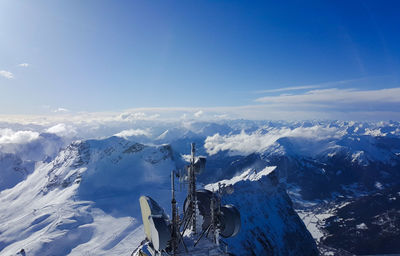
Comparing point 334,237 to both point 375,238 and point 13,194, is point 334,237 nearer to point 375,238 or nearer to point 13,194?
point 375,238

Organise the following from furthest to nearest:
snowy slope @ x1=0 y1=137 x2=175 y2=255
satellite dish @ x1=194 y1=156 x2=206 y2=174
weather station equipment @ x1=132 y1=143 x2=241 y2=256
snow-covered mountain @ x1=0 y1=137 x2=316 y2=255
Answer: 1. snow-covered mountain @ x1=0 y1=137 x2=316 y2=255
2. snowy slope @ x1=0 y1=137 x2=175 y2=255
3. satellite dish @ x1=194 y1=156 x2=206 y2=174
4. weather station equipment @ x1=132 y1=143 x2=241 y2=256

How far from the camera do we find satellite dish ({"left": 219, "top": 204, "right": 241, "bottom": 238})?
14375mm

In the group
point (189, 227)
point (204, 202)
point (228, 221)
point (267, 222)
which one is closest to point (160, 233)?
point (228, 221)

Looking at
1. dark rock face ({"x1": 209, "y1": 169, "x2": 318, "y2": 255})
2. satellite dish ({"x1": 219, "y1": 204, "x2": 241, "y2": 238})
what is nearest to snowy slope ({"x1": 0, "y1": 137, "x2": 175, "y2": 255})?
dark rock face ({"x1": 209, "y1": 169, "x2": 318, "y2": 255})

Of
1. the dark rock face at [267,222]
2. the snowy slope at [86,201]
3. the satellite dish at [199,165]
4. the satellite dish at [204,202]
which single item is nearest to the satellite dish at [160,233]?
the satellite dish at [199,165]

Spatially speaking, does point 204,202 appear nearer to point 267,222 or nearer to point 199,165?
point 199,165

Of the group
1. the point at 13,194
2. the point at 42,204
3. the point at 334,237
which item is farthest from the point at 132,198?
the point at 334,237

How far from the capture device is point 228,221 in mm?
14469

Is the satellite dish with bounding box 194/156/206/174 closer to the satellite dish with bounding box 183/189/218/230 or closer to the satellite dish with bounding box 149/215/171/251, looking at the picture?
the satellite dish with bounding box 183/189/218/230

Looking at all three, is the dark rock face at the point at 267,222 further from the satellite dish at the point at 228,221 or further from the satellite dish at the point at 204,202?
the satellite dish at the point at 228,221

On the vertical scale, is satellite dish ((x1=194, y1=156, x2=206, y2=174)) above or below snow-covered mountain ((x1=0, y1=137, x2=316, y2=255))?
above

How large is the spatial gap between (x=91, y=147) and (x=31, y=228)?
8383 centimetres

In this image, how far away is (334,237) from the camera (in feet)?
595

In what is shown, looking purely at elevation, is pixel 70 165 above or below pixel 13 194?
above
